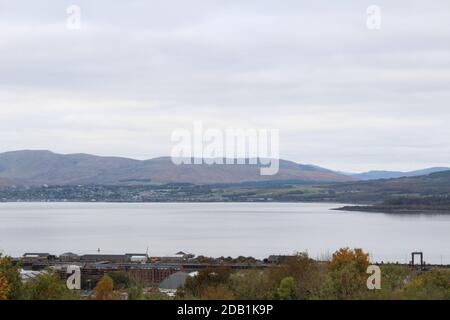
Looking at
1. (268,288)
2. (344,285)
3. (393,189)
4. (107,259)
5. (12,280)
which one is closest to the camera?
(12,280)

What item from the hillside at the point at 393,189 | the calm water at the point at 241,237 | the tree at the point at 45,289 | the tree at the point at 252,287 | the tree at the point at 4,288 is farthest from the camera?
the hillside at the point at 393,189

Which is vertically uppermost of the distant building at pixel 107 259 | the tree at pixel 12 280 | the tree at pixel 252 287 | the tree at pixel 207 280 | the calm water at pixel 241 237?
the tree at pixel 12 280

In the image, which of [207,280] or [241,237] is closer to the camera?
[207,280]

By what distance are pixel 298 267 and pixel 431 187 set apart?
330 ft

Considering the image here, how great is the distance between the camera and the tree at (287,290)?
13000mm

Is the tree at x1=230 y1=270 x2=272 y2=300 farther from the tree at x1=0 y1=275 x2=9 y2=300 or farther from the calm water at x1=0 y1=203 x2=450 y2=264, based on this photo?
the calm water at x1=0 y1=203 x2=450 y2=264

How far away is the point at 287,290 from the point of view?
13.4 m

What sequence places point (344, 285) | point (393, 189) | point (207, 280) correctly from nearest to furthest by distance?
point (344, 285) → point (207, 280) → point (393, 189)

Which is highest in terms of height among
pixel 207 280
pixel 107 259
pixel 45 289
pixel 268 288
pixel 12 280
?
pixel 12 280

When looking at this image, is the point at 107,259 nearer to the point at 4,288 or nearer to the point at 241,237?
the point at 241,237

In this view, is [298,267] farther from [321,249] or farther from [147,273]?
[321,249]

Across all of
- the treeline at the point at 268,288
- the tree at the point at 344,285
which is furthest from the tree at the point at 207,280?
the tree at the point at 344,285

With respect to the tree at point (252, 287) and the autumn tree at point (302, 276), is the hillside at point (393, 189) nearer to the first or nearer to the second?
the autumn tree at point (302, 276)

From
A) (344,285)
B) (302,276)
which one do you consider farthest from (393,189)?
(344,285)
